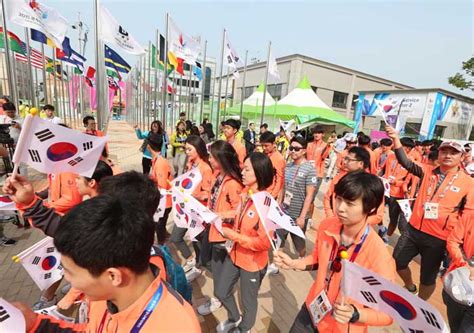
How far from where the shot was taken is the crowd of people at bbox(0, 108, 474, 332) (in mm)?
973

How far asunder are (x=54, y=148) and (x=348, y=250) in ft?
6.81

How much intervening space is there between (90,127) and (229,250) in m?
5.40

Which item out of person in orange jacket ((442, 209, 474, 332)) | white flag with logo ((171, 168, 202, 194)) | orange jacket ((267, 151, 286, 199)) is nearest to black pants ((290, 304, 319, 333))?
person in orange jacket ((442, 209, 474, 332))

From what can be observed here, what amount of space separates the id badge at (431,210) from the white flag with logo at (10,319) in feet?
11.9

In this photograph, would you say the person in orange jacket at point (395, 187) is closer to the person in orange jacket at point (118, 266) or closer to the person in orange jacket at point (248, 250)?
the person in orange jacket at point (248, 250)

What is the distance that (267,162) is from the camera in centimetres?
255

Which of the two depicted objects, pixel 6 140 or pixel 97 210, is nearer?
pixel 97 210

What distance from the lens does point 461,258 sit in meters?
2.36

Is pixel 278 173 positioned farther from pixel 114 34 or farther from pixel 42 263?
pixel 114 34

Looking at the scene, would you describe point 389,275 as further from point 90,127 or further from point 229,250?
point 90,127

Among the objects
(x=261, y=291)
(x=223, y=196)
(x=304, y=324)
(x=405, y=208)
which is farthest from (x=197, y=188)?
(x=405, y=208)

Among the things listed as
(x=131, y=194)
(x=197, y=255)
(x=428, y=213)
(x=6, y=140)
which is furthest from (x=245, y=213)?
(x=6, y=140)

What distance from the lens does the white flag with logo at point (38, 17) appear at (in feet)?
20.9

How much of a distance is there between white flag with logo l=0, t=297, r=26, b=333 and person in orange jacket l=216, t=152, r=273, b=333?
143 centimetres
